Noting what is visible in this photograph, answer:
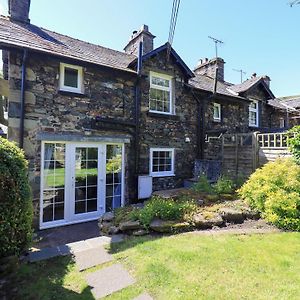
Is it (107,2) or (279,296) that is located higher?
(107,2)

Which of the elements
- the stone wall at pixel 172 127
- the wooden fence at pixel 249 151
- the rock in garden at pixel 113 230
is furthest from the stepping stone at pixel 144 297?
the wooden fence at pixel 249 151

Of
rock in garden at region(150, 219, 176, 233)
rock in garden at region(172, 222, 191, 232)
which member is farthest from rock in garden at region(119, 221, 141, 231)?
rock in garden at region(172, 222, 191, 232)

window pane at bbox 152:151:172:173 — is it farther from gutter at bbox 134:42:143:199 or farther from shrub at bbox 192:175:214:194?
shrub at bbox 192:175:214:194

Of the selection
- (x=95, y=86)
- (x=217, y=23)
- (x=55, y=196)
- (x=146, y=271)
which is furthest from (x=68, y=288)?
(x=217, y=23)

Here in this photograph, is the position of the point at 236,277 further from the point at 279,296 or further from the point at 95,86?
the point at 95,86

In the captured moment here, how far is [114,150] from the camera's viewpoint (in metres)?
9.27

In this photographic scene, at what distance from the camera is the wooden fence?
377 inches

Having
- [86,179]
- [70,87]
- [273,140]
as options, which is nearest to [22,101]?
[70,87]

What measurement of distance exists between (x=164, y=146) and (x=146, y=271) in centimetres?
696

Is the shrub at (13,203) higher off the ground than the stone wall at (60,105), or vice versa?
the stone wall at (60,105)

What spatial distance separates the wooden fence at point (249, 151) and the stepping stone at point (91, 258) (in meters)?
7.46

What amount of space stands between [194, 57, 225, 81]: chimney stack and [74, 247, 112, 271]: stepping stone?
14.6 meters

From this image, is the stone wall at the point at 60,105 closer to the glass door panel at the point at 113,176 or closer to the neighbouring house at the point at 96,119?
the neighbouring house at the point at 96,119

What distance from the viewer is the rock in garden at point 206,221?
6.08m
